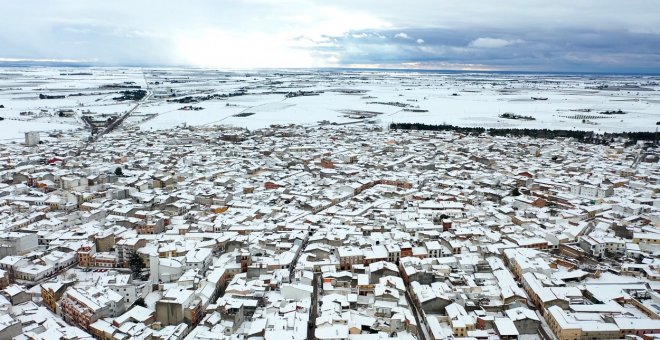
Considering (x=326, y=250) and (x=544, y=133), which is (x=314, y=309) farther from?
(x=544, y=133)

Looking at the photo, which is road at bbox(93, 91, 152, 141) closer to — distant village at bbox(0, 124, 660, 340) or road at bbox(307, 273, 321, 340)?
distant village at bbox(0, 124, 660, 340)

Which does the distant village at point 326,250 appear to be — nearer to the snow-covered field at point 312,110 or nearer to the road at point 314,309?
the road at point 314,309

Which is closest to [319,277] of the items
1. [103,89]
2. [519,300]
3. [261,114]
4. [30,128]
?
[519,300]

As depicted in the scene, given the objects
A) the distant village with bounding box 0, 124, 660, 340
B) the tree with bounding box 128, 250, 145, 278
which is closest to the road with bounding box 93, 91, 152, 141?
the distant village with bounding box 0, 124, 660, 340

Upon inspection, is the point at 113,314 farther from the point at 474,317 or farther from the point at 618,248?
the point at 618,248

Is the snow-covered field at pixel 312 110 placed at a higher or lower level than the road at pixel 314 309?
higher

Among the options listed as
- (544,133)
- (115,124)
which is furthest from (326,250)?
(115,124)

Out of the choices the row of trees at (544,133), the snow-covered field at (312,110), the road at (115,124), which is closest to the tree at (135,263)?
the road at (115,124)
